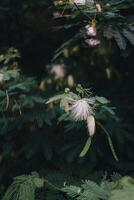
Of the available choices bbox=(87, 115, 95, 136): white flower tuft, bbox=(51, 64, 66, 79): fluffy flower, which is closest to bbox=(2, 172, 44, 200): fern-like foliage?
bbox=(87, 115, 95, 136): white flower tuft

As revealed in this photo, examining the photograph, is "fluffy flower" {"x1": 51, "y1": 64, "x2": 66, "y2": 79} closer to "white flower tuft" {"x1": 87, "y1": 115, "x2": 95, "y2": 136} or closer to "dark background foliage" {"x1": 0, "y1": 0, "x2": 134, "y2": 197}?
"dark background foliage" {"x1": 0, "y1": 0, "x2": 134, "y2": 197}

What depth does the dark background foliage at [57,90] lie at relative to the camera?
212 inches

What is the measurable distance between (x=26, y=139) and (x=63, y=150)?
529 mm

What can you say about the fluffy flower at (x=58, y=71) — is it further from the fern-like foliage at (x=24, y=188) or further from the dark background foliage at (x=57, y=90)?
the fern-like foliage at (x=24, y=188)

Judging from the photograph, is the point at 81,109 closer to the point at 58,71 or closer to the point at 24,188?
the point at 24,188

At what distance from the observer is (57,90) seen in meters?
6.05

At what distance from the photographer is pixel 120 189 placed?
10.4 feet

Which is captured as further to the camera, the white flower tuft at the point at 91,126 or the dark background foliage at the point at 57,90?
the dark background foliage at the point at 57,90

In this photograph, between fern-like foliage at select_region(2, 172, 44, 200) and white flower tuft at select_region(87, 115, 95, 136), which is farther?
fern-like foliage at select_region(2, 172, 44, 200)

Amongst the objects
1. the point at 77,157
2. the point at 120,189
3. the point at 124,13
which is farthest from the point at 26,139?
the point at 120,189

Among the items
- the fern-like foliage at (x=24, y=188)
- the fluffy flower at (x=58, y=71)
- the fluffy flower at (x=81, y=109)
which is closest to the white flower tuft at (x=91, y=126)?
the fluffy flower at (x=81, y=109)

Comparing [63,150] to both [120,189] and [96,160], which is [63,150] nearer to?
[96,160]

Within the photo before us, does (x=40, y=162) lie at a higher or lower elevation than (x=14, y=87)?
lower

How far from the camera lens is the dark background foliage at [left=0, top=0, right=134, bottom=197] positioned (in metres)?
5.39
